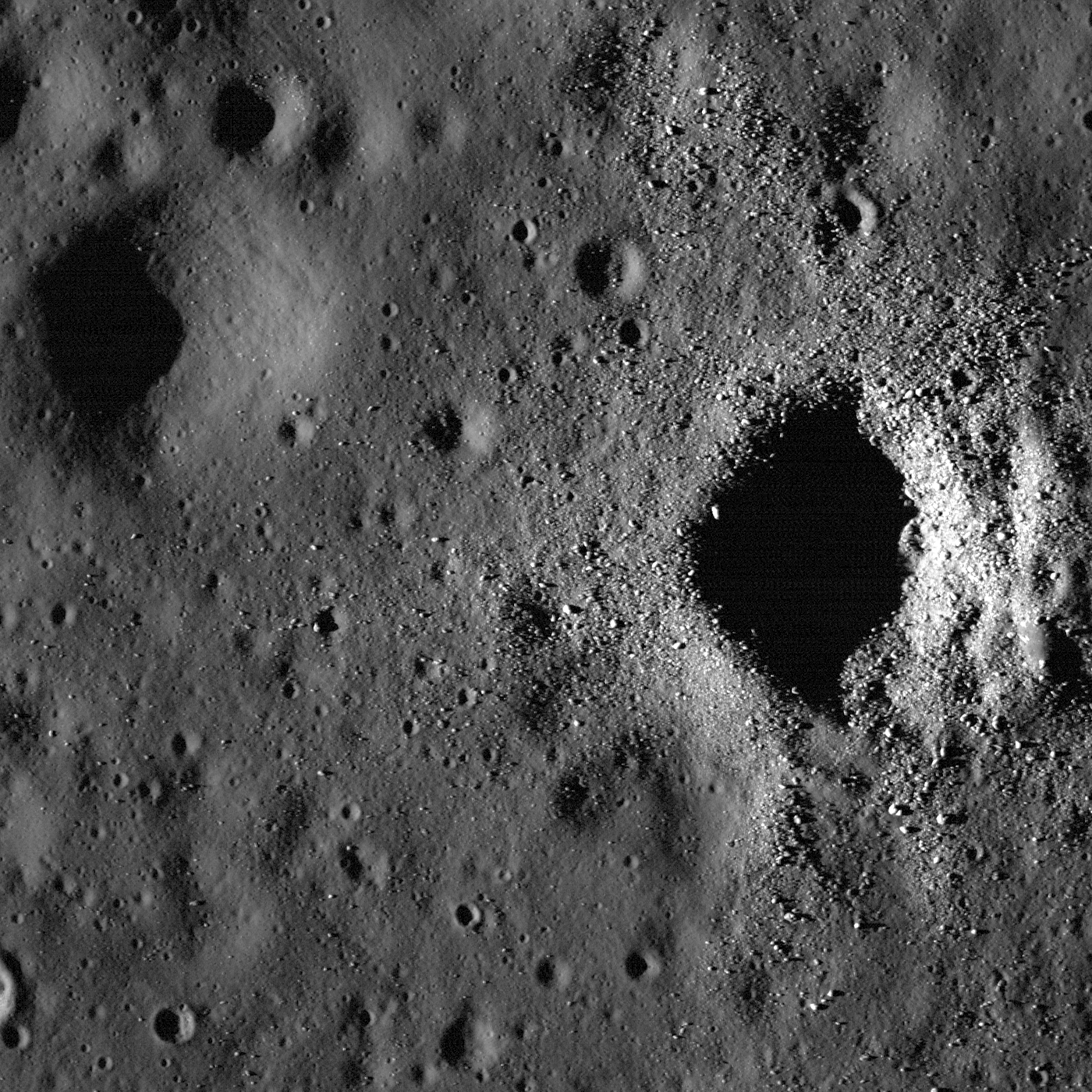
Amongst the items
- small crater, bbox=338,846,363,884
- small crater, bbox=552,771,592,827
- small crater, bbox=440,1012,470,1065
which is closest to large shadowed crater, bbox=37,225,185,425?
small crater, bbox=338,846,363,884

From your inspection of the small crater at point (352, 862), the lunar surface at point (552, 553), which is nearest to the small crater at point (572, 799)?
the lunar surface at point (552, 553)

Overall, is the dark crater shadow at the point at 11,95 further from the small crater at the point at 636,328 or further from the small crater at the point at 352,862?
the small crater at the point at 352,862

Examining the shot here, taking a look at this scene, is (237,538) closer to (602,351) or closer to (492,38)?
(602,351)

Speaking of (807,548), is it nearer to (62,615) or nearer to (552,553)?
(552,553)

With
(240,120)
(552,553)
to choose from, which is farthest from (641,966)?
(240,120)

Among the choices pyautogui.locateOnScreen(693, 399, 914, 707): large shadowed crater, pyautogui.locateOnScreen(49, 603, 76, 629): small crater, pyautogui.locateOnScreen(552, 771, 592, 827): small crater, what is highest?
pyautogui.locateOnScreen(693, 399, 914, 707): large shadowed crater

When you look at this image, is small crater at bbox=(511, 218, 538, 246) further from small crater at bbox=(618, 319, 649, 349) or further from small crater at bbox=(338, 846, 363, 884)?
small crater at bbox=(338, 846, 363, 884)

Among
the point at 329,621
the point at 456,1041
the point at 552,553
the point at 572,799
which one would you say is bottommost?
the point at 456,1041
